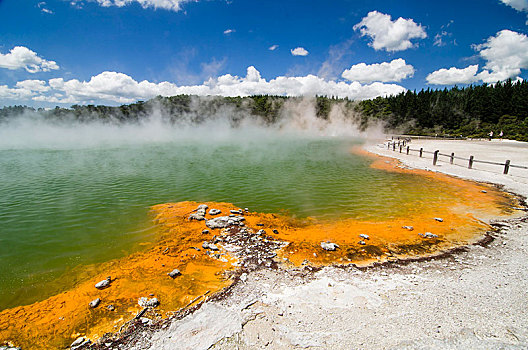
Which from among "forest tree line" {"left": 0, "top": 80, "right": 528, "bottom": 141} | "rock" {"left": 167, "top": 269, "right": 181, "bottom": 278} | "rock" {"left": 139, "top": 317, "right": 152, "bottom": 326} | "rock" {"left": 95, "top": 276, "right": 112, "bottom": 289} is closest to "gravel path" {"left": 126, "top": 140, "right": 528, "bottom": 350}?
"rock" {"left": 139, "top": 317, "right": 152, "bottom": 326}

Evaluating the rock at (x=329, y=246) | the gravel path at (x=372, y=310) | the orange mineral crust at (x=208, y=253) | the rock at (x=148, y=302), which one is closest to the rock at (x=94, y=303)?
the orange mineral crust at (x=208, y=253)

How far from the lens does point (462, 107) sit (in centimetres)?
5656

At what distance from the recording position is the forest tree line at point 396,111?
1884 inches

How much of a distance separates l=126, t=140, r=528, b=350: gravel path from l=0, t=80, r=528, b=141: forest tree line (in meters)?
45.8

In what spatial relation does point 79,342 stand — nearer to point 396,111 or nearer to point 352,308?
point 352,308

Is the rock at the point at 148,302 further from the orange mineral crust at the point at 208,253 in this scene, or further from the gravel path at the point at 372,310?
the gravel path at the point at 372,310

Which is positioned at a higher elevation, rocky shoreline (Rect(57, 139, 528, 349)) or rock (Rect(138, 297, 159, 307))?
rocky shoreline (Rect(57, 139, 528, 349))

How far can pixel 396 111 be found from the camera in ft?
217

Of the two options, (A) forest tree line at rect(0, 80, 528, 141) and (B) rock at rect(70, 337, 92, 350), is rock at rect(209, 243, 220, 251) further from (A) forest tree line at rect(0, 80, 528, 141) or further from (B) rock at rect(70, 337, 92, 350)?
(A) forest tree line at rect(0, 80, 528, 141)

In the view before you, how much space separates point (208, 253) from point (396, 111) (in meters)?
73.0

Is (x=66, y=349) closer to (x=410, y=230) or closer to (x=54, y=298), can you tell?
(x=54, y=298)

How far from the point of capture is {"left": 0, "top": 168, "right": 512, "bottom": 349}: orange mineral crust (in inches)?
162

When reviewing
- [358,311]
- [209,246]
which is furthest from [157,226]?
[358,311]

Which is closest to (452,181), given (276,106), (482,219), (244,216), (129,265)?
(482,219)
